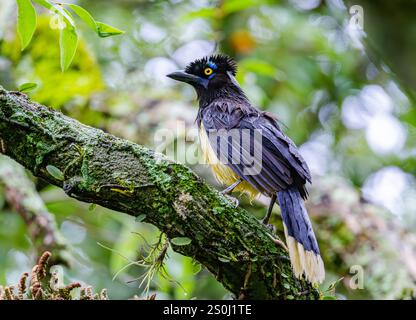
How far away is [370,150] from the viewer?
26.5ft

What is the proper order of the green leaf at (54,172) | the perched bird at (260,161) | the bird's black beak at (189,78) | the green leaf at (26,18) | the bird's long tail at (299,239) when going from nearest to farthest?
1. the green leaf at (26,18)
2. the green leaf at (54,172)
3. the bird's long tail at (299,239)
4. the perched bird at (260,161)
5. the bird's black beak at (189,78)

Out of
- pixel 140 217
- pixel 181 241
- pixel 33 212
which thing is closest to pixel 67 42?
pixel 140 217

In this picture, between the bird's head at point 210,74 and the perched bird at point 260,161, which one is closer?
the perched bird at point 260,161

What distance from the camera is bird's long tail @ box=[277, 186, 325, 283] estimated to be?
318 cm

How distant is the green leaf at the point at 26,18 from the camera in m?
2.45

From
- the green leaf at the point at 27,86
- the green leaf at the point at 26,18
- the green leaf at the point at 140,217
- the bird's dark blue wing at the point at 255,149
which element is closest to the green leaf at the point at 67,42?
the green leaf at the point at 26,18

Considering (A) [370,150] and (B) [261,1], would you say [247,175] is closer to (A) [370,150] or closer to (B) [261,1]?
(B) [261,1]

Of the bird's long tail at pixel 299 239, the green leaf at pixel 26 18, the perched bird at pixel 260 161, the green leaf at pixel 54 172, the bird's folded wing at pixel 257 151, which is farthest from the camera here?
the bird's folded wing at pixel 257 151

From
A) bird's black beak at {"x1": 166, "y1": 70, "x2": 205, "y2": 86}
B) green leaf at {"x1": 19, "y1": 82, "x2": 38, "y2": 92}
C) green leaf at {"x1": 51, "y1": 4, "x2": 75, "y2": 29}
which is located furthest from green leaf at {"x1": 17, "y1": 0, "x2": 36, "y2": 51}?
bird's black beak at {"x1": 166, "y1": 70, "x2": 205, "y2": 86}

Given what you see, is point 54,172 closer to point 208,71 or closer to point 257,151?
point 257,151

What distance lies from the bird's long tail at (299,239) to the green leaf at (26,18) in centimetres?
174

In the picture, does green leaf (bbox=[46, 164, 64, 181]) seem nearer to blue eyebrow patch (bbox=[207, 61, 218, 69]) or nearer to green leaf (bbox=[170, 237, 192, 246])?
green leaf (bbox=[170, 237, 192, 246])

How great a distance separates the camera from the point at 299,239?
3295 mm

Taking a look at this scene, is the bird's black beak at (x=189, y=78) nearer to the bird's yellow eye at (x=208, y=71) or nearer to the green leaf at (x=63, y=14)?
the bird's yellow eye at (x=208, y=71)
